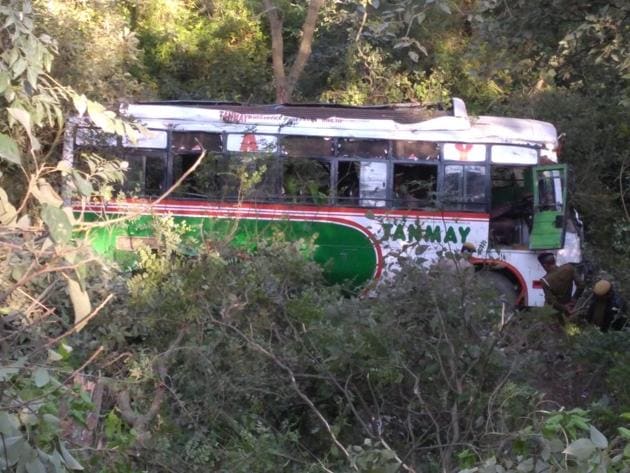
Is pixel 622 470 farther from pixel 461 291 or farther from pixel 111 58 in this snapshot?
pixel 111 58

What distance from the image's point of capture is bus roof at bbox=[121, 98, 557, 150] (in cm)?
1302

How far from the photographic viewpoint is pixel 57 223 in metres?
2.82

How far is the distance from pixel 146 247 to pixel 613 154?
9.93 meters

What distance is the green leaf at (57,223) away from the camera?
9.19 ft

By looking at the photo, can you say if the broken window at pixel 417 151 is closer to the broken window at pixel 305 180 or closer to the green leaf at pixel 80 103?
the broken window at pixel 305 180

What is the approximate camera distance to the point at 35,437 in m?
3.36

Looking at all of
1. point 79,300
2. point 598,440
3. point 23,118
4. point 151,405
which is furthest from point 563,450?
point 151,405

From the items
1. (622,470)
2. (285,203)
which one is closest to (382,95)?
(285,203)

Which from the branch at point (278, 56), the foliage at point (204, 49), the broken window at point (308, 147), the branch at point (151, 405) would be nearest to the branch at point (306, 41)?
the branch at point (278, 56)

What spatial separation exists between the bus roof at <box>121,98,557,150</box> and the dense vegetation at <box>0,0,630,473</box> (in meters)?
3.08

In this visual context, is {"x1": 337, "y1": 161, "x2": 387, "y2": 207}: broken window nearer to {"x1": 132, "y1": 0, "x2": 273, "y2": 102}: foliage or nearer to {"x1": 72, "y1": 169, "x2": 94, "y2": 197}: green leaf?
{"x1": 132, "y1": 0, "x2": 273, "y2": 102}: foliage

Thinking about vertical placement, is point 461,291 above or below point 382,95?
below

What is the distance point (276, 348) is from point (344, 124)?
22.2ft

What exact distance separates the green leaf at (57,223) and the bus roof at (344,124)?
10180 millimetres
